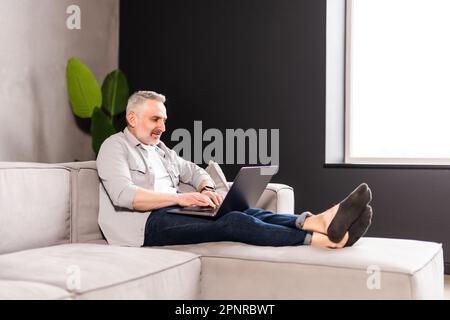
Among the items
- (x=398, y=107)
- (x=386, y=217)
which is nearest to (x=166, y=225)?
(x=386, y=217)

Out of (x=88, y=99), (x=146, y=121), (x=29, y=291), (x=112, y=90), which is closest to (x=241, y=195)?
(x=146, y=121)

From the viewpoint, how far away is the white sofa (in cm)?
187

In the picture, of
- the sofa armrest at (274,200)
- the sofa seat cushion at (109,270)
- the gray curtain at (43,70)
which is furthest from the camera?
the gray curtain at (43,70)

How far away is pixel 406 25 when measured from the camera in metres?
3.89

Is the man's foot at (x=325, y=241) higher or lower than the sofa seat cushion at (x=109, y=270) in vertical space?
higher

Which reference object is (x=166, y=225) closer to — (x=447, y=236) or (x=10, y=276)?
(x=10, y=276)

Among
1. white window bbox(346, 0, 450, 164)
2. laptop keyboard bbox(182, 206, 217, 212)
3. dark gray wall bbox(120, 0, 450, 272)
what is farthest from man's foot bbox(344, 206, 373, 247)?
white window bbox(346, 0, 450, 164)

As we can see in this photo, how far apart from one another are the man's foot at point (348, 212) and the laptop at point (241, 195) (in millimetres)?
383

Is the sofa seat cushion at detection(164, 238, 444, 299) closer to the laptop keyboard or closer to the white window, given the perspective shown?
the laptop keyboard

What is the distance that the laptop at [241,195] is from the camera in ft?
7.92

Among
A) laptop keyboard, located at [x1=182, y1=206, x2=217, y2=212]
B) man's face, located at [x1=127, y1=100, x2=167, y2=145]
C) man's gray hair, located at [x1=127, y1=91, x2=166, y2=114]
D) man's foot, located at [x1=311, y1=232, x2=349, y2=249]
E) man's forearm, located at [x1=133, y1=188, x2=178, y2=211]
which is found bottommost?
man's foot, located at [x1=311, y1=232, x2=349, y2=249]

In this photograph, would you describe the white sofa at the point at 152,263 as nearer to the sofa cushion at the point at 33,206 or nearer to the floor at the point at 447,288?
the sofa cushion at the point at 33,206

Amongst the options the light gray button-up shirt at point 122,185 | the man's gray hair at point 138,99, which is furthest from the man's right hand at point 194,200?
the man's gray hair at point 138,99

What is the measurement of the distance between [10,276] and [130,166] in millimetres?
935
